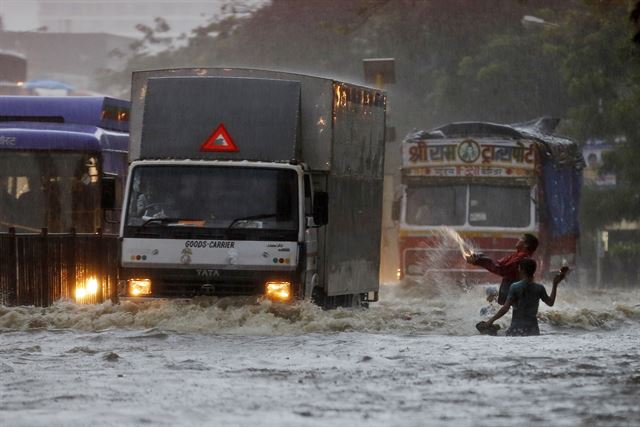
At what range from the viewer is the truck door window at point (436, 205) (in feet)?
91.6

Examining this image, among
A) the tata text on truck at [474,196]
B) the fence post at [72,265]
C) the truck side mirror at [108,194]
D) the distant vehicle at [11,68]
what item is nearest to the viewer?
the truck side mirror at [108,194]

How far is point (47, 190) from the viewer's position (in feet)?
72.1

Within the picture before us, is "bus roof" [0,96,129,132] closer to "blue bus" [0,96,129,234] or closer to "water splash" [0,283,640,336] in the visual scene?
"blue bus" [0,96,129,234]

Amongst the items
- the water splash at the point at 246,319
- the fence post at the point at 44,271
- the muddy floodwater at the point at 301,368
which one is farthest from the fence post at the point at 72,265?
the muddy floodwater at the point at 301,368

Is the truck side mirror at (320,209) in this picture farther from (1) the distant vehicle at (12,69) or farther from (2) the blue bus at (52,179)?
(1) the distant vehicle at (12,69)

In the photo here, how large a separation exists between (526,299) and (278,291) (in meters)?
2.70

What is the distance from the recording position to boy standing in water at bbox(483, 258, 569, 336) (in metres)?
17.1

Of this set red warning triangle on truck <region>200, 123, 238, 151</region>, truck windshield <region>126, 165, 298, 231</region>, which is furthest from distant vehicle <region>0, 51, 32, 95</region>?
truck windshield <region>126, 165, 298, 231</region>

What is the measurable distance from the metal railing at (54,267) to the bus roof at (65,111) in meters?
2.46

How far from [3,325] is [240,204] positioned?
11.1ft

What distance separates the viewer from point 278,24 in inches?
2183

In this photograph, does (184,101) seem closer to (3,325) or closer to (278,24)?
(3,325)

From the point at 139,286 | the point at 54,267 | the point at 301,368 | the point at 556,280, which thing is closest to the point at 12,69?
the point at 54,267

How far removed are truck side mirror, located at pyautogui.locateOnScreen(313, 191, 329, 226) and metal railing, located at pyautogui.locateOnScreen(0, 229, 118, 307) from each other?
3134mm
